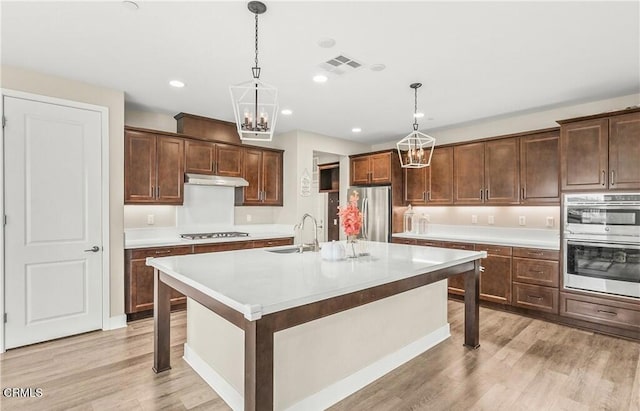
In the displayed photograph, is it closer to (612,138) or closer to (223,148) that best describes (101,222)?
(223,148)

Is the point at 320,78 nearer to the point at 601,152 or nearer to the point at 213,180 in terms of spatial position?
the point at 213,180

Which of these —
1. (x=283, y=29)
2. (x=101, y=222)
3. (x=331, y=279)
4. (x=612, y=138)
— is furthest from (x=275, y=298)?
(x=612, y=138)

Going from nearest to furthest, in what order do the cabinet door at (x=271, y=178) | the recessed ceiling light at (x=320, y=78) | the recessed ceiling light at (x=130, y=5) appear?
1. the recessed ceiling light at (x=130, y=5)
2. the recessed ceiling light at (x=320, y=78)
3. the cabinet door at (x=271, y=178)

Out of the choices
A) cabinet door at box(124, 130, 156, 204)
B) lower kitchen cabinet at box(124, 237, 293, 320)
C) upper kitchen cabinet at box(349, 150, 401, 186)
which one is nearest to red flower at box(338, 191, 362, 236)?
lower kitchen cabinet at box(124, 237, 293, 320)

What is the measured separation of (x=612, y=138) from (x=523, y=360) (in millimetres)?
2518

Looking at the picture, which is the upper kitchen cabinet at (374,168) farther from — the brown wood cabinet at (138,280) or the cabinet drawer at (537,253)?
the brown wood cabinet at (138,280)

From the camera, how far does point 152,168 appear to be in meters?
4.14

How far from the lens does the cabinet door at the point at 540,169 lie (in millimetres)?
4093

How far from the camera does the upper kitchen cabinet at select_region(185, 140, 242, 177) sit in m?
4.51

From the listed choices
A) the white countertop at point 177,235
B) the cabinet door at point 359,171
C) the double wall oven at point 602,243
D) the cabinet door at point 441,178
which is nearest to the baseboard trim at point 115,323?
the white countertop at point 177,235

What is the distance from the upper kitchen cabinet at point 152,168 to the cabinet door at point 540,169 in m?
4.62

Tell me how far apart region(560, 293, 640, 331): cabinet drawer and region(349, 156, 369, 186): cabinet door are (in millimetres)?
3361

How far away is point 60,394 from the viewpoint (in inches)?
91.3

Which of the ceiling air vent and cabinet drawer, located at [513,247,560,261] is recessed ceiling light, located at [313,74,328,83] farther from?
cabinet drawer, located at [513,247,560,261]
